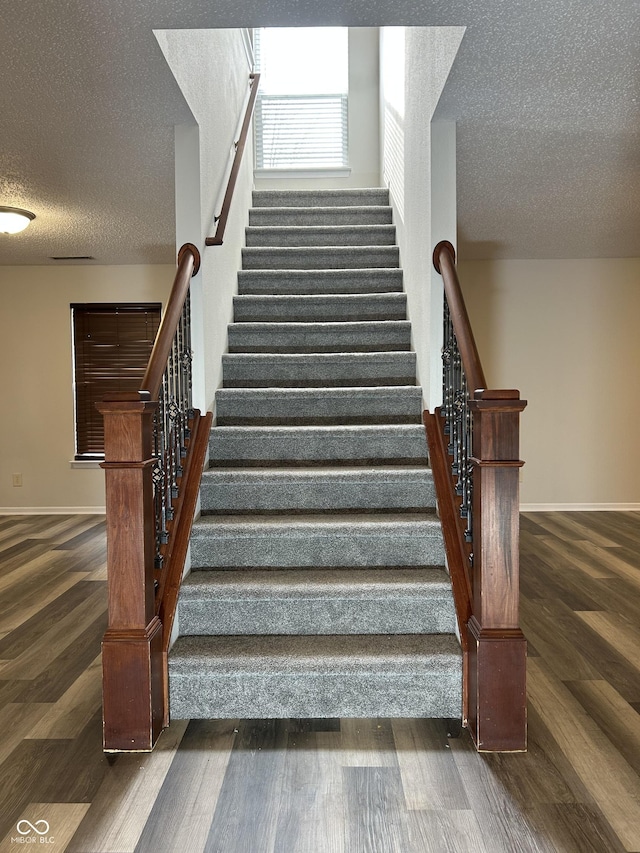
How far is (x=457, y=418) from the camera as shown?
2.85 meters

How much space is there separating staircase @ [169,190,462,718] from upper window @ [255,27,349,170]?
318 centimetres

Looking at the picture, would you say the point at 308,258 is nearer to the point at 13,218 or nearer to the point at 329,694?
the point at 13,218

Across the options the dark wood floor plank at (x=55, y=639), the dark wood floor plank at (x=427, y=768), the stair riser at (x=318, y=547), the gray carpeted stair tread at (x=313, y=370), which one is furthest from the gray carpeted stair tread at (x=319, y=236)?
the dark wood floor plank at (x=427, y=768)

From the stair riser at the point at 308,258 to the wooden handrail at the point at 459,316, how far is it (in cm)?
165

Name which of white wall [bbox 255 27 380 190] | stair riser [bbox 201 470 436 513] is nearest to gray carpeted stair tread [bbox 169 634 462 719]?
stair riser [bbox 201 470 436 513]

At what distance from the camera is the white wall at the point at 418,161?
3008 millimetres

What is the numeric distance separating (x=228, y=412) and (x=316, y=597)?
135cm

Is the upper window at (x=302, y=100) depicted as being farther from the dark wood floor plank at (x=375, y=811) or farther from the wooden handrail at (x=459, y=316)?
the dark wood floor plank at (x=375, y=811)

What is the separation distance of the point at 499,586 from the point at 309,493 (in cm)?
112

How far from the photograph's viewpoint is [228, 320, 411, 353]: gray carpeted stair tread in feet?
13.1

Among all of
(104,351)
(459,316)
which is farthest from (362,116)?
(459,316)

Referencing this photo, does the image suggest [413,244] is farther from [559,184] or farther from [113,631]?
[113,631]

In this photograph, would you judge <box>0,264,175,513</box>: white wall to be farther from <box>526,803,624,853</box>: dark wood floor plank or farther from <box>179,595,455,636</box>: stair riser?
<box>526,803,624,853</box>: dark wood floor plank

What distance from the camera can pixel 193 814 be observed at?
184cm
